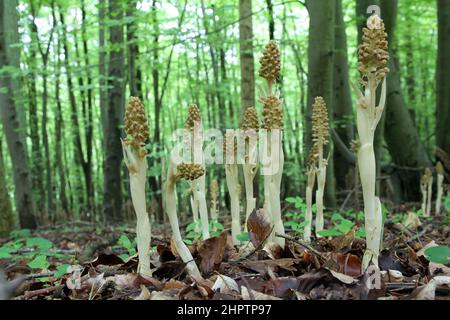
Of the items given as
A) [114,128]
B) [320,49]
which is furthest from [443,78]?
[114,128]

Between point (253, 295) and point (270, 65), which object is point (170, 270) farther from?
point (270, 65)

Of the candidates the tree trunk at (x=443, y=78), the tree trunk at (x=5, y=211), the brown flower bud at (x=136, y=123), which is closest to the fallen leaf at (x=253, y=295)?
the brown flower bud at (x=136, y=123)

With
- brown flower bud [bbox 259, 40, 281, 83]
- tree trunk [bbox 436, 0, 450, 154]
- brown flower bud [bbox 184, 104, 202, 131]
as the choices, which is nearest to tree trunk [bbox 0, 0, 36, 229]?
brown flower bud [bbox 184, 104, 202, 131]

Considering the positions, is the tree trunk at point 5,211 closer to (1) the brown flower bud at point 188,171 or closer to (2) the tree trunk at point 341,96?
(2) the tree trunk at point 341,96

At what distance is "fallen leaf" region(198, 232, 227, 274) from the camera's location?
212 centimetres

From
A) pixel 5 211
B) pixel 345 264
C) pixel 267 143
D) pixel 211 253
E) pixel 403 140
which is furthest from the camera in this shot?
pixel 403 140

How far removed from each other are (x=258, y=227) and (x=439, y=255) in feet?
2.83

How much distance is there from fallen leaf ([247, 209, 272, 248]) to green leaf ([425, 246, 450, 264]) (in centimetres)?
76

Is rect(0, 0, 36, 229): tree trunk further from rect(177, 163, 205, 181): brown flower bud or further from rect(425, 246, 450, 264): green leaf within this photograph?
rect(425, 246, 450, 264): green leaf

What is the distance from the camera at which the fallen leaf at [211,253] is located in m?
2.12

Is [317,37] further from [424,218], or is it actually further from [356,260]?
[356,260]

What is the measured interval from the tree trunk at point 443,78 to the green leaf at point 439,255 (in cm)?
731

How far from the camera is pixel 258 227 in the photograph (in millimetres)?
2355
